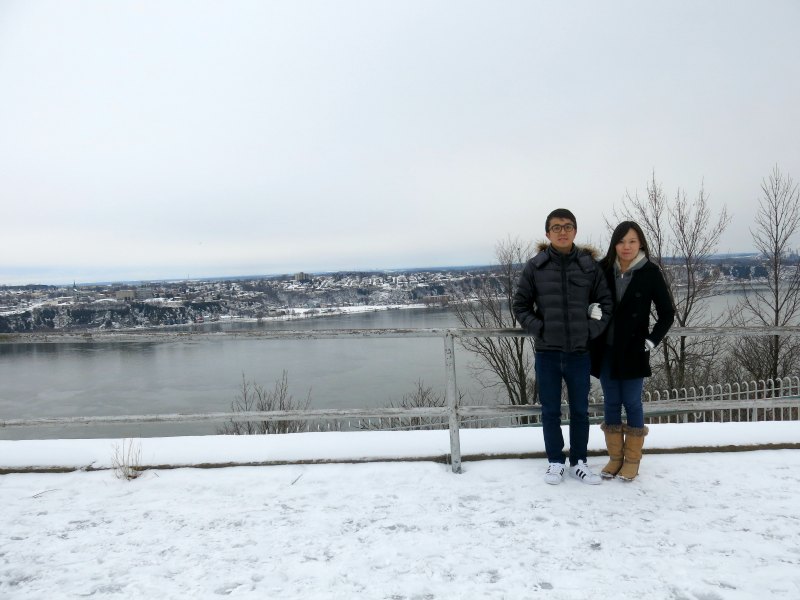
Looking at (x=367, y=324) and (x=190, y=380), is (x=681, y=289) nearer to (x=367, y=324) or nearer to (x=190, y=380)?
(x=190, y=380)

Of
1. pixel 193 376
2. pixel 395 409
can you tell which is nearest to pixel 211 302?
pixel 193 376

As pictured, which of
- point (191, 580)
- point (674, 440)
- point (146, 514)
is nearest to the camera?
point (191, 580)

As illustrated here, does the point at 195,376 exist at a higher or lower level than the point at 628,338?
lower

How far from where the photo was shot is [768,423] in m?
3.72

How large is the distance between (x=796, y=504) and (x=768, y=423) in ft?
3.94

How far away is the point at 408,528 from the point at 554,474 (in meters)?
1.06

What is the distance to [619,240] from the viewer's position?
9.96 feet

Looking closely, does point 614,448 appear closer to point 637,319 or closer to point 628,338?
point 628,338

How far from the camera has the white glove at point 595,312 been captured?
9.73ft

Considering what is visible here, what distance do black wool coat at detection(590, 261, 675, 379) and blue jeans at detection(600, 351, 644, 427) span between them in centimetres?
7

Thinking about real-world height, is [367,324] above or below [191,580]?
below

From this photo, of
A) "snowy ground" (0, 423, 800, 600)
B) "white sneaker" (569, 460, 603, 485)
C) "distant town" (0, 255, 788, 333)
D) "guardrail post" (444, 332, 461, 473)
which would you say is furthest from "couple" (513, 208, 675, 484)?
"distant town" (0, 255, 788, 333)

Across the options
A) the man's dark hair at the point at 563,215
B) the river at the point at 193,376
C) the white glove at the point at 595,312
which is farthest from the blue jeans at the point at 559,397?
the river at the point at 193,376

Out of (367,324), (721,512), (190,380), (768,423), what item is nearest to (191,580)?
(721,512)
